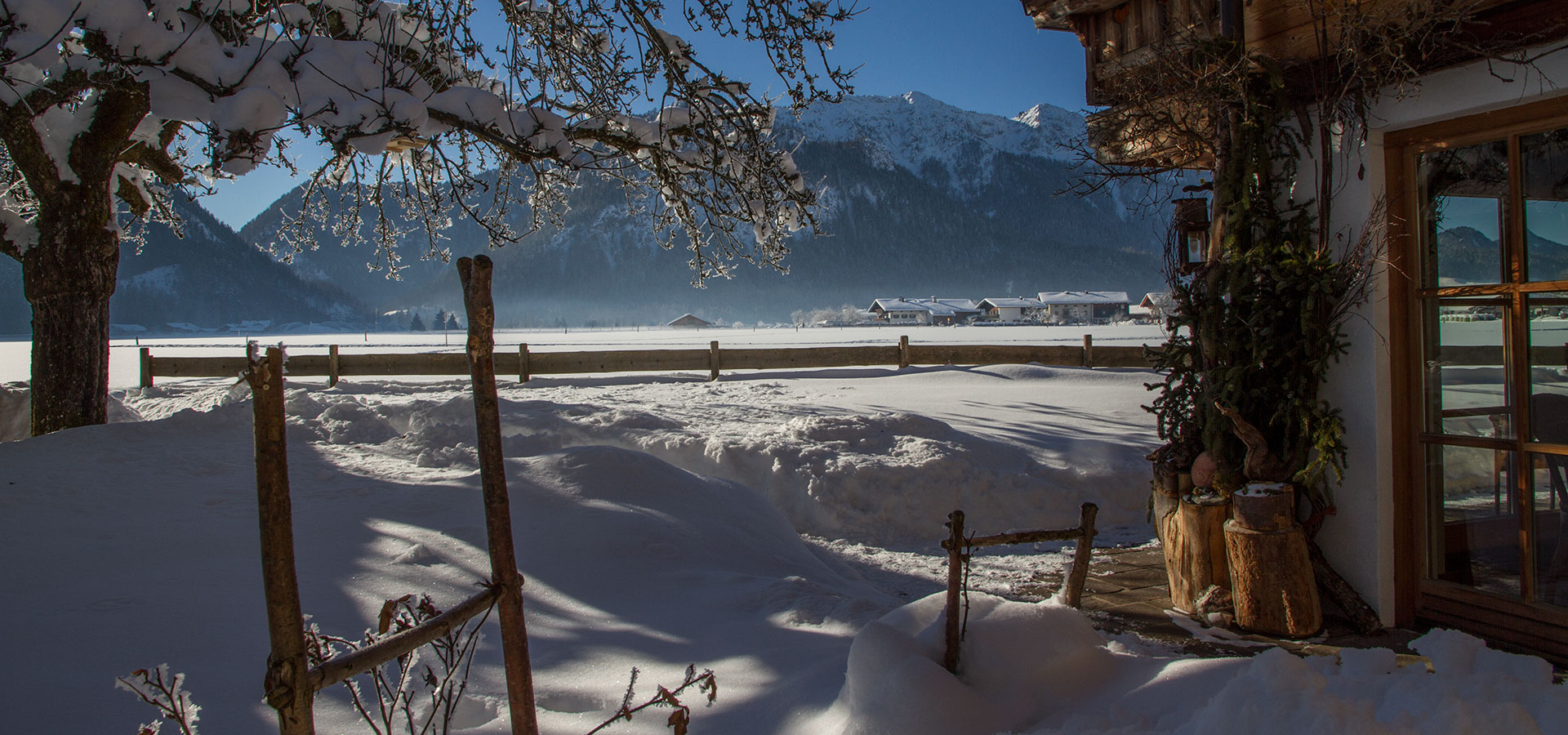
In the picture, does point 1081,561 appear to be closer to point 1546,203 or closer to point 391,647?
point 391,647

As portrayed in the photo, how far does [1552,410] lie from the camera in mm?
2941

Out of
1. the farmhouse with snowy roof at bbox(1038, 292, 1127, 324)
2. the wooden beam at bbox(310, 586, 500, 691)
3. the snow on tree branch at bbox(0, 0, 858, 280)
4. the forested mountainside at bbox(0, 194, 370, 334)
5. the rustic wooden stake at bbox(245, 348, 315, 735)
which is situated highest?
the forested mountainside at bbox(0, 194, 370, 334)

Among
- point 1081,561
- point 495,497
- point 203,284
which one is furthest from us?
point 203,284

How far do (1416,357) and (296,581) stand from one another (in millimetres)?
4098

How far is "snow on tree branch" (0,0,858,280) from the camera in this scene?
3104mm

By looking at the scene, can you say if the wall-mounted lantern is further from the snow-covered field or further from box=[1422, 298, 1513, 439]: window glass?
the snow-covered field

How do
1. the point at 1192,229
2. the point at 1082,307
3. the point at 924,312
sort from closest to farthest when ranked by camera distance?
1. the point at 1192,229
2. the point at 1082,307
3. the point at 924,312

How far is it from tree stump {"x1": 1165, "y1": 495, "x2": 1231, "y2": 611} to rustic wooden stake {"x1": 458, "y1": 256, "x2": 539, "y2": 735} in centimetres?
319

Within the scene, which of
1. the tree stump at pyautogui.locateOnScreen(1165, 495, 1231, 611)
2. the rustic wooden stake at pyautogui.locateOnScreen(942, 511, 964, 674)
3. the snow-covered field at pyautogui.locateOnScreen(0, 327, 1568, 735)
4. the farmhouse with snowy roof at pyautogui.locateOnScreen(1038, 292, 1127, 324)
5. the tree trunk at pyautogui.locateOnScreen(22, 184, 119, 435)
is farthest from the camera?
the farmhouse with snowy roof at pyautogui.locateOnScreen(1038, 292, 1127, 324)

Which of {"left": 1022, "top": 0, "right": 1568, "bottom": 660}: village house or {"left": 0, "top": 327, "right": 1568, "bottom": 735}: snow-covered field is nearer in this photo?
{"left": 0, "top": 327, "right": 1568, "bottom": 735}: snow-covered field

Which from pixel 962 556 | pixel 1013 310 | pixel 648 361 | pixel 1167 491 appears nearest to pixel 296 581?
pixel 962 556

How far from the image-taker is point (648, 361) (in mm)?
14016

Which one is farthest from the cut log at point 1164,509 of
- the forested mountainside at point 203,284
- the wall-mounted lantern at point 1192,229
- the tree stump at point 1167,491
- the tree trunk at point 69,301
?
the forested mountainside at point 203,284

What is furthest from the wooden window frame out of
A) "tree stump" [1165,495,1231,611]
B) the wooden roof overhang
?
"tree stump" [1165,495,1231,611]
